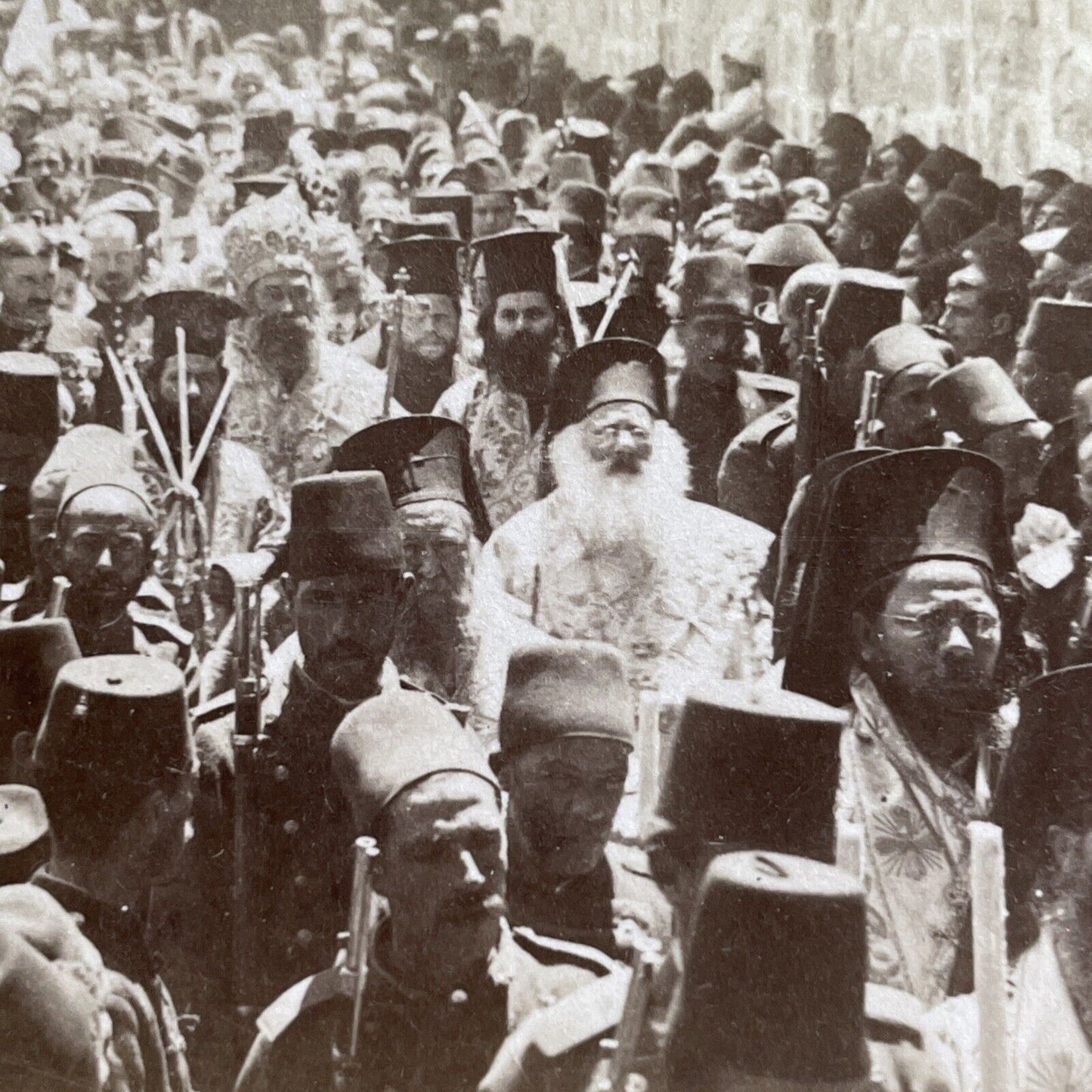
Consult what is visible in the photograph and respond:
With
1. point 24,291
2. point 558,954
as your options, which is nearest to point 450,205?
point 24,291

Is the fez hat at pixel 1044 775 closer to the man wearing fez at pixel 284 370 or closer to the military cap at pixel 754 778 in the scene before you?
the military cap at pixel 754 778

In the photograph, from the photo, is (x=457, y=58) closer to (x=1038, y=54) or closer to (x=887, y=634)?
(x=1038, y=54)

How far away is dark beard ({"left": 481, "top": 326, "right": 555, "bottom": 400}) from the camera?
5262 mm

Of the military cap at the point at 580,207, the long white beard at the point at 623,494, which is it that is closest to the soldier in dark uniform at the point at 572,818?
the long white beard at the point at 623,494

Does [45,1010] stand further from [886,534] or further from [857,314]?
[857,314]

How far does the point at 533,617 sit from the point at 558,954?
105 centimetres

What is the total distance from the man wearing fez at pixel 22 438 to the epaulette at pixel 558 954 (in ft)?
5.73

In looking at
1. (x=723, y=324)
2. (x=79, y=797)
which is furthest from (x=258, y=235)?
(x=79, y=797)

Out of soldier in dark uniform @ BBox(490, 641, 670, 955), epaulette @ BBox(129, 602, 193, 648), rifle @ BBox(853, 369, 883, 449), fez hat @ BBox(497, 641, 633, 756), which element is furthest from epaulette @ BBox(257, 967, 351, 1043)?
rifle @ BBox(853, 369, 883, 449)

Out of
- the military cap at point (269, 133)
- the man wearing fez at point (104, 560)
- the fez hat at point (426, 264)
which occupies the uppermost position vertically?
the military cap at point (269, 133)

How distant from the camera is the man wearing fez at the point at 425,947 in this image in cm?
388

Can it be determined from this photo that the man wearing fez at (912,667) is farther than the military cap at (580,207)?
No

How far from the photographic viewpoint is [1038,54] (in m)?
4.89

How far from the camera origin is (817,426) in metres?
5.07
